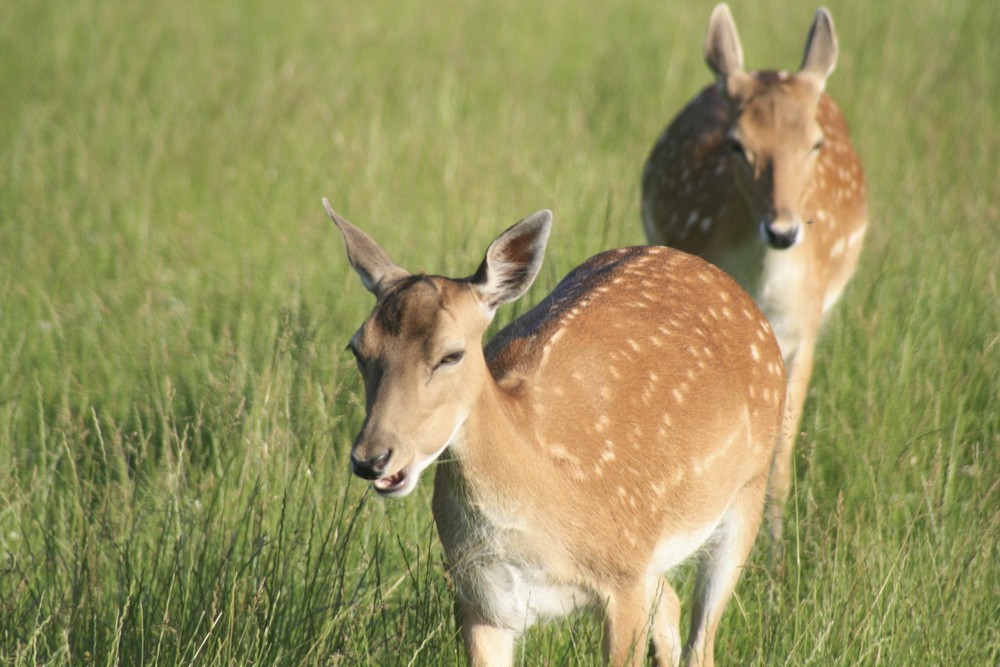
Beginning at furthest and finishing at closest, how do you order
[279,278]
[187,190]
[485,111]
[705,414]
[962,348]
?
[485,111], [187,190], [279,278], [962,348], [705,414]

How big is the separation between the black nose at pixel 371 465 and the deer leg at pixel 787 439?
1.73 m

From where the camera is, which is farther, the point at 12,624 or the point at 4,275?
the point at 4,275

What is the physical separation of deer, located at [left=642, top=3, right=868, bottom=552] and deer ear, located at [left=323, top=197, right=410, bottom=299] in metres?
2.03

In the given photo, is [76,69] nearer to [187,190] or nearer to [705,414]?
[187,190]

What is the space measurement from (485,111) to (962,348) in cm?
387

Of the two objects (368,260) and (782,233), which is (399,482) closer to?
(368,260)

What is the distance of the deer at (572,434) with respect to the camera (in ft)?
10.7

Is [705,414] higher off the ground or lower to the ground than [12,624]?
higher

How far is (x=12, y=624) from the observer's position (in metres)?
3.60

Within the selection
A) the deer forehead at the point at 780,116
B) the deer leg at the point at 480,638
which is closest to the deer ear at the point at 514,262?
the deer leg at the point at 480,638

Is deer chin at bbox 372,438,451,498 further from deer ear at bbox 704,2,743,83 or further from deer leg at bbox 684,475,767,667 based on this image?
deer ear at bbox 704,2,743,83

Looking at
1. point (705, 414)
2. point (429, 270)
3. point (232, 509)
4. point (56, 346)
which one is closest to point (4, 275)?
point (56, 346)

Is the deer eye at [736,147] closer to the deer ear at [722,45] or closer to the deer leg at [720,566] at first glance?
the deer ear at [722,45]

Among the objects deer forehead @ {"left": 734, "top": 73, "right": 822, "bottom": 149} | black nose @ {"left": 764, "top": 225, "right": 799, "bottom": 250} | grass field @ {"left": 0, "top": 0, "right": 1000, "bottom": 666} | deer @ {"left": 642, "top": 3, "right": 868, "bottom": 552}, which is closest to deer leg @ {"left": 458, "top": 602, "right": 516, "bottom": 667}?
grass field @ {"left": 0, "top": 0, "right": 1000, "bottom": 666}
